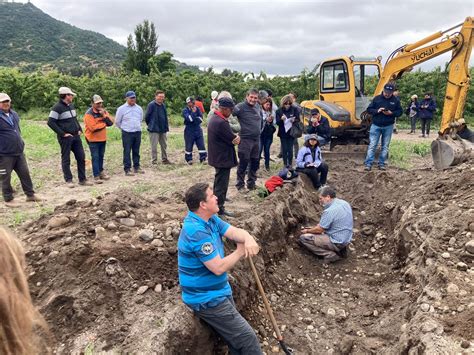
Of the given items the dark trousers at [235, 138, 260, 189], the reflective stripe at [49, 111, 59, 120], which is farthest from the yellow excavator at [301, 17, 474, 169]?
the reflective stripe at [49, 111, 59, 120]

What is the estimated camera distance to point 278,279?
5215mm

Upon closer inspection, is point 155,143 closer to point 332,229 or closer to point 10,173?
point 10,173

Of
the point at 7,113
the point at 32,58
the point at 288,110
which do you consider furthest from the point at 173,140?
the point at 32,58

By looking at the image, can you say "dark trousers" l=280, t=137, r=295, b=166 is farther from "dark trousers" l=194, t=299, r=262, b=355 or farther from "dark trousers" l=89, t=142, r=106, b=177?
"dark trousers" l=194, t=299, r=262, b=355

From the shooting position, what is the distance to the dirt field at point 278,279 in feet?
11.6

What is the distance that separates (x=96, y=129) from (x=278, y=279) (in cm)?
527

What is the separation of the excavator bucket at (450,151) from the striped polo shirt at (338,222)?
381 centimetres

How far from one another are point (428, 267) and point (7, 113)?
6753 mm

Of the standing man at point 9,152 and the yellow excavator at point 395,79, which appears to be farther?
the yellow excavator at point 395,79

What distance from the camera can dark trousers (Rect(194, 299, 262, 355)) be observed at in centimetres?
332

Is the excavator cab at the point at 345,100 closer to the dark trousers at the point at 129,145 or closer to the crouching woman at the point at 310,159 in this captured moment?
the crouching woman at the point at 310,159

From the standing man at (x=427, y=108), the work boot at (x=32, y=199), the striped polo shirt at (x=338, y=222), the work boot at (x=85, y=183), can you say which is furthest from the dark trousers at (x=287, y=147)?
the standing man at (x=427, y=108)

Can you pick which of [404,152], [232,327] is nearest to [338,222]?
[232,327]

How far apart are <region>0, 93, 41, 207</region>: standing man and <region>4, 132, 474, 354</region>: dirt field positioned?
181 cm
